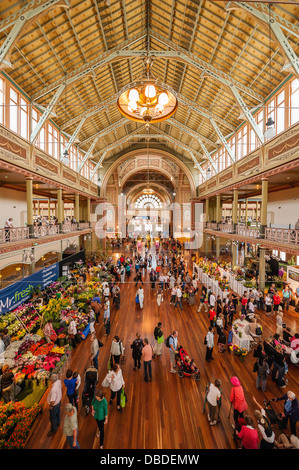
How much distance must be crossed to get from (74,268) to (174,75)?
16531 mm

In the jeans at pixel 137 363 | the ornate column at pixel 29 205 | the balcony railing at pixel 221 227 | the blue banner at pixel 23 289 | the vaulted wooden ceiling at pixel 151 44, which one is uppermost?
the vaulted wooden ceiling at pixel 151 44

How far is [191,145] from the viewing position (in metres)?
24.7

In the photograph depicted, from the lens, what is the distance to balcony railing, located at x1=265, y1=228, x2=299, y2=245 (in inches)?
372

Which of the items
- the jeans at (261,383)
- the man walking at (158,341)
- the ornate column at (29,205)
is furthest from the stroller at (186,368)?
the ornate column at (29,205)

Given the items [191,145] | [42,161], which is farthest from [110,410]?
[191,145]

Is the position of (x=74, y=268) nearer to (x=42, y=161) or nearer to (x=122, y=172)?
(x=42, y=161)

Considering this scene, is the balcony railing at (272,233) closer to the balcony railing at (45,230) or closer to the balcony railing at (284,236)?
the balcony railing at (284,236)

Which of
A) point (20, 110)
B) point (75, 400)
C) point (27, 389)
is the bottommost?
point (27, 389)

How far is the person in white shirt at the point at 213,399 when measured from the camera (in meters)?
4.55

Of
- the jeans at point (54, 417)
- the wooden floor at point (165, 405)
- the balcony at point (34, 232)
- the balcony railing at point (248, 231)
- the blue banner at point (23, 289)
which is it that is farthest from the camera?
the balcony railing at point (248, 231)

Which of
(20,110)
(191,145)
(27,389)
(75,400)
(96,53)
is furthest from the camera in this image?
(191,145)

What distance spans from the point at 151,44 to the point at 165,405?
19.8m

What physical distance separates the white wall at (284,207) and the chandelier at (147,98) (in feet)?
41.2

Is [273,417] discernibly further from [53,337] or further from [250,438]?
[53,337]
